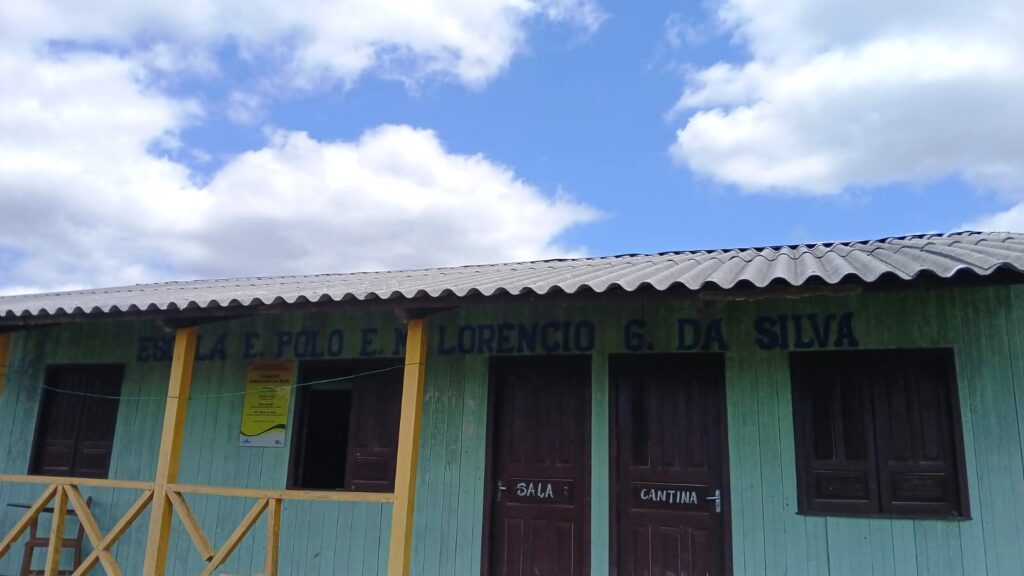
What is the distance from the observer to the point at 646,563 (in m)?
5.82

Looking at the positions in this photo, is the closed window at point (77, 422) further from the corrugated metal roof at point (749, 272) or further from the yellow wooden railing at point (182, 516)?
the corrugated metal roof at point (749, 272)

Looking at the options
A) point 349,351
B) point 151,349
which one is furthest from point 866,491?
point 151,349

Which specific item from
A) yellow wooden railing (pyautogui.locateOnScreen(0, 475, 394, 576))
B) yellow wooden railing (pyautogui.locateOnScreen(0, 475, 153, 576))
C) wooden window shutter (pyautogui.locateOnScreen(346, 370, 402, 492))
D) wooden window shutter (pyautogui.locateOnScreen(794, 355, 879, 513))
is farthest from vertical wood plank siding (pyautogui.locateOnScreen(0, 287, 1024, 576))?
yellow wooden railing (pyautogui.locateOnScreen(0, 475, 153, 576))

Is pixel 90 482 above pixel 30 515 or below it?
above

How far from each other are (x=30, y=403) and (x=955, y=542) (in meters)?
8.64

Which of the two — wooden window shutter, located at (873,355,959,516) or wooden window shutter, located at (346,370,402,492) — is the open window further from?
wooden window shutter, located at (873,355,959,516)

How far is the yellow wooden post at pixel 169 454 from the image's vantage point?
223 inches

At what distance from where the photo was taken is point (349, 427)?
22.5 feet

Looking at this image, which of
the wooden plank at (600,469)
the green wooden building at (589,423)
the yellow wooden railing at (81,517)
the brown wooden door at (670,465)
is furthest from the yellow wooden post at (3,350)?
the brown wooden door at (670,465)

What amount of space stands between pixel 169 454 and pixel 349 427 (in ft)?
5.11

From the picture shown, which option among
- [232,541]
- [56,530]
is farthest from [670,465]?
[56,530]

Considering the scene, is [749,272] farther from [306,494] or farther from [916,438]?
[306,494]

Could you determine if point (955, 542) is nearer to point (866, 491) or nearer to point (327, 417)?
point (866, 491)

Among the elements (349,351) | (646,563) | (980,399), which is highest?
(349,351)
